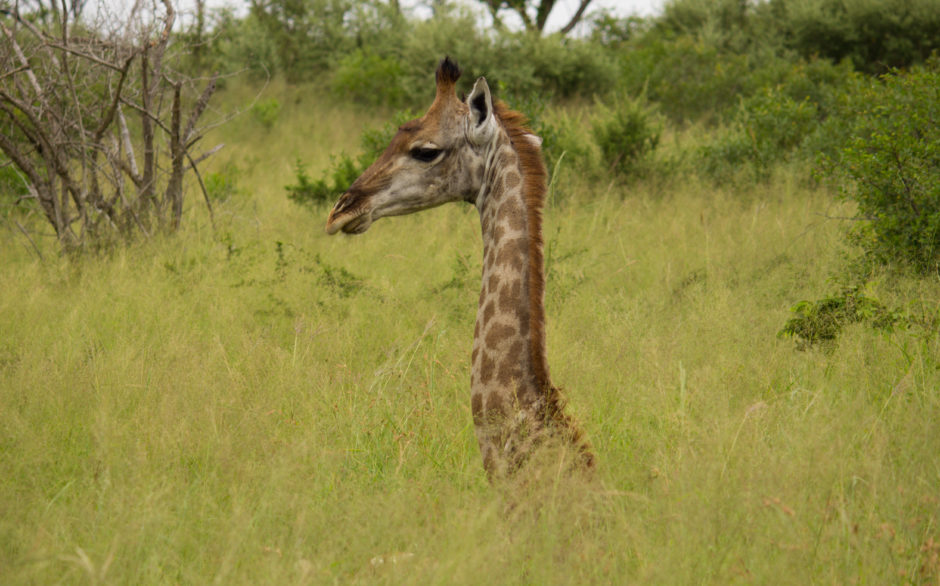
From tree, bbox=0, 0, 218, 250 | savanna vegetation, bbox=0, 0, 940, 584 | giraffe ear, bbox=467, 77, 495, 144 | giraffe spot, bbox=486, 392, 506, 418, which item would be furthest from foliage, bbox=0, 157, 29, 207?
giraffe spot, bbox=486, 392, 506, 418

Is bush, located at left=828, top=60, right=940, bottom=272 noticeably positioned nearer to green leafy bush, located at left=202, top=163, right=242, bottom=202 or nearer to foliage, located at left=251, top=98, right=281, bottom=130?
green leafy bush, located at left=202, top=163, right=242, bottom=202

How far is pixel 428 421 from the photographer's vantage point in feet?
12.5

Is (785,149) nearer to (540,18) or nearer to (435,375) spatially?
(435,375)

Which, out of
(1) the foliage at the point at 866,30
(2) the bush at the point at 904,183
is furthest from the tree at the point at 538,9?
(2) the bush at the point at 904,183

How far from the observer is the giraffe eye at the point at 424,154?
11.3 ft

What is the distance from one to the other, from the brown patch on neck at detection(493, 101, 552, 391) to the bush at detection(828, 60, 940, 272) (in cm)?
340

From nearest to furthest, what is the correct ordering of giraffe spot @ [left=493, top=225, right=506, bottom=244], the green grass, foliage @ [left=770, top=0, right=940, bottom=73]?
the green grass → giraffe spot @ [left=493, top=225, right=506, bottom=244] → foliage @ [left=770, top=0, right=940, bottom=73]

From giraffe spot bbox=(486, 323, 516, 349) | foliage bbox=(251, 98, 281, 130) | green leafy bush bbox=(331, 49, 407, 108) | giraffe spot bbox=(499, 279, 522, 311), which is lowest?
giraffe spot bbox=(486, 323, 516, 349)

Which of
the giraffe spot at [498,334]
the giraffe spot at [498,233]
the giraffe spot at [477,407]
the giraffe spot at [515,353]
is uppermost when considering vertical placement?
the giraffe spot at [498,233]

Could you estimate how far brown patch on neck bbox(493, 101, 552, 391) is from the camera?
9.93 feet

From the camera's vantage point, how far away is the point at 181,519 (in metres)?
2.85

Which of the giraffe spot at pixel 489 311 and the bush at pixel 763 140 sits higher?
the bush at pixel 763 140

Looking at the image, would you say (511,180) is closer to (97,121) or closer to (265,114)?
(97,121)

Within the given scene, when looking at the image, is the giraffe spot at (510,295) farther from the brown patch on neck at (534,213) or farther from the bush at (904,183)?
the bush at (904,183)
